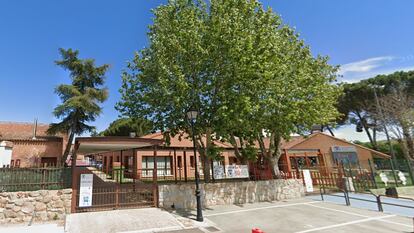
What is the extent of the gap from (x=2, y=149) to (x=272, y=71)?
18.6 m

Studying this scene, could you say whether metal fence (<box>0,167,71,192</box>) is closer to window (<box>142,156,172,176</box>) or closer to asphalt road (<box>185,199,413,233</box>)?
asphalt road (<box>185,199,413,233</box>)

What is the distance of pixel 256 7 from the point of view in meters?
13.9

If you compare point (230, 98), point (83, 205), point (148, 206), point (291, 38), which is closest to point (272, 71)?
point (230, 98)

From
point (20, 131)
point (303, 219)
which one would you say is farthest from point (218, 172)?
point (20, 131)

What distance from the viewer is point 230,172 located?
14992 mm

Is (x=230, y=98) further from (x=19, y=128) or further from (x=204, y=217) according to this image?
(x=19, y=128)

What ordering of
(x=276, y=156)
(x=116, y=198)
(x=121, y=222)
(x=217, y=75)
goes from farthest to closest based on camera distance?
(x=276, y=156), (x=217, y=75), (x=116, y=198), (x=121, y=222)

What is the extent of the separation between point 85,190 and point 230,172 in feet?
26.9

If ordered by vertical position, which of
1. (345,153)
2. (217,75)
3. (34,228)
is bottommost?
(34,228)

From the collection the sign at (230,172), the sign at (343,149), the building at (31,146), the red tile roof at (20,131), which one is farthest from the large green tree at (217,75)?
the sign at (343,149)

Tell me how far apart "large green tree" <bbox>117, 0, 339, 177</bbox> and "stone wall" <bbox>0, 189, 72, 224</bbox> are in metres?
5.83

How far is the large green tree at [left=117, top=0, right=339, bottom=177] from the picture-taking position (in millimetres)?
12195

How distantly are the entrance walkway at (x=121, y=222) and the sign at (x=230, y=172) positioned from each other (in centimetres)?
437

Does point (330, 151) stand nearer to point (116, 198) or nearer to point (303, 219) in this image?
point (303, 219)
